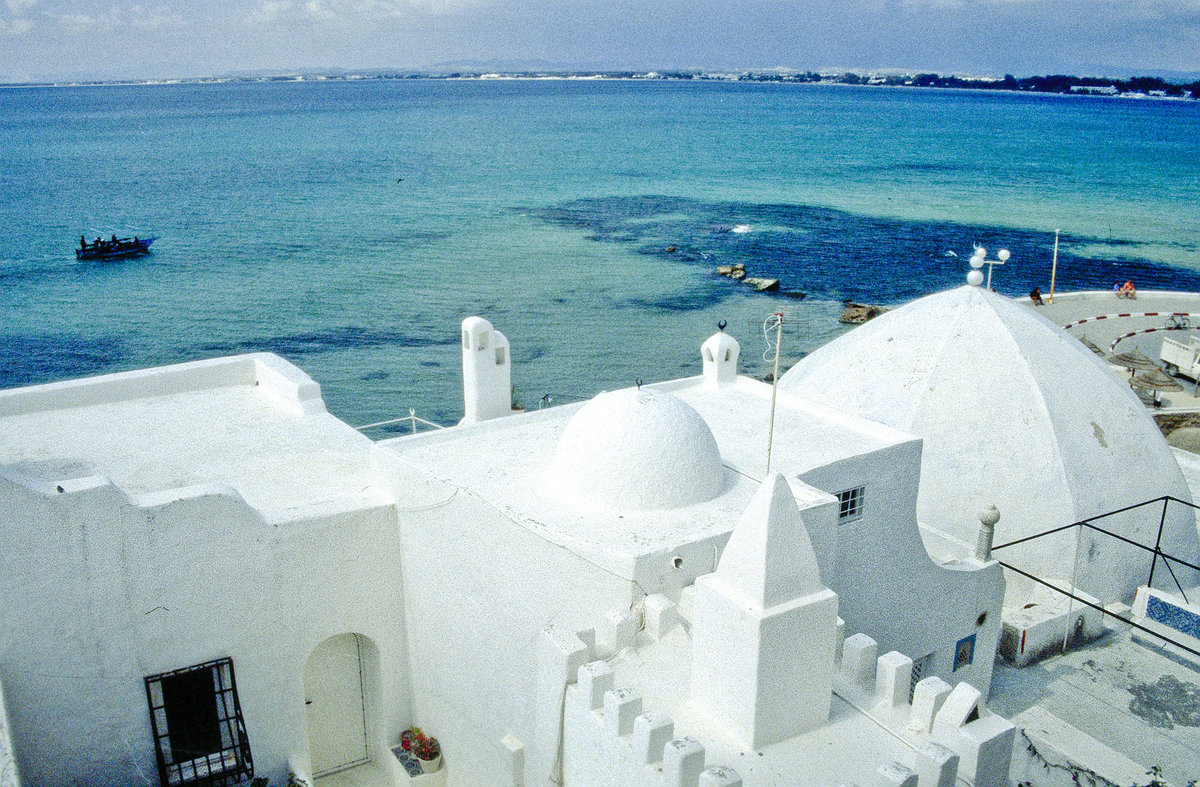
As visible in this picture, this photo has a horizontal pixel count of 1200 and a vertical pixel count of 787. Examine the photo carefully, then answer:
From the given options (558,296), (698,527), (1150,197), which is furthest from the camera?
(1150,197)

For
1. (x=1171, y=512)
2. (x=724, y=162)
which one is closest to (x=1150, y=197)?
(x=724, y=162)

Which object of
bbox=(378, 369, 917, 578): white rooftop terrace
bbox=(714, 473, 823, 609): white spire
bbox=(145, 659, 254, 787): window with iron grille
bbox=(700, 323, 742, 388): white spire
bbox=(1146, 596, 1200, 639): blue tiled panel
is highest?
bbox=(714, 473, 823, 609): white spire

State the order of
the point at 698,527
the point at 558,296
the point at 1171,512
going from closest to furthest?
the point at 698,527 → the point at 1171,512 → the point at 558,296

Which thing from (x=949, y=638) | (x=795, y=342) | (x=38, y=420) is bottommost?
(x=795, y=342)

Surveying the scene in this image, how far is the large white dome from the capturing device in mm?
18453

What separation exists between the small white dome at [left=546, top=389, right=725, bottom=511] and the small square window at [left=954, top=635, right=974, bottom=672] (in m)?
6.50

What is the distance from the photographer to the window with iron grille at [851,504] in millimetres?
14430

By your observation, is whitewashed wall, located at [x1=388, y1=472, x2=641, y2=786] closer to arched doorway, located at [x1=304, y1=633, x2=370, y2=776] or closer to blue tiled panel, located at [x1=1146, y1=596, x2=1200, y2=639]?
arched doorway, located at [x1=304, y1=633, x2=370, y2=776]

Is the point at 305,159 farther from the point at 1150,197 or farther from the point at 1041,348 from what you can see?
the point at 1041,348

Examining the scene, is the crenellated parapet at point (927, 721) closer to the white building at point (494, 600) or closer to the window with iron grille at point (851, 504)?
the white building at point (494, 600)

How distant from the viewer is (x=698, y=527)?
40.2 feet

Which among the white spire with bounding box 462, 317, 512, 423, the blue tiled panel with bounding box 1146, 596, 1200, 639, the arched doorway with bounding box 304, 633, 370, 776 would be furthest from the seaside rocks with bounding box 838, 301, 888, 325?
the arched doorway with bounding box 304, 633, 370, 776

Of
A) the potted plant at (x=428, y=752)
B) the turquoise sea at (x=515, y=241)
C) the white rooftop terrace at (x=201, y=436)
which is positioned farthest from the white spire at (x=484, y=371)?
the turquoise sea at (x=515, y=241)

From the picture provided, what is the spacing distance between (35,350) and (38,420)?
3340 cm
